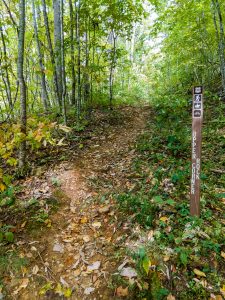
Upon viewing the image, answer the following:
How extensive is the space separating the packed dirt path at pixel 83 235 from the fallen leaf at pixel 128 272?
0.14 meters

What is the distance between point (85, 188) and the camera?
4.43m

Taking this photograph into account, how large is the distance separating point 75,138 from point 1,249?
3764mm

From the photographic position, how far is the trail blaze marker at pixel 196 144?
2881mm

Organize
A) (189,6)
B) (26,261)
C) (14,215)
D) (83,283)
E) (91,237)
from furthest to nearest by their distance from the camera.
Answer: (189,6)
(14,215)
(91,237)
(26,261)
(83,283)

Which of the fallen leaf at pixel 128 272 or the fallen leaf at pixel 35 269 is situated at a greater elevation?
the fallen leaf at pixel 128 272

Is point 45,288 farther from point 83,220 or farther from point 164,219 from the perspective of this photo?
point 164,219

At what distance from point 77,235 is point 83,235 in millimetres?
98

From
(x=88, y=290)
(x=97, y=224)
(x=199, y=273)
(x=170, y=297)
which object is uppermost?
(x=97, y=224)

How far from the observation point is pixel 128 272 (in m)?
2.73

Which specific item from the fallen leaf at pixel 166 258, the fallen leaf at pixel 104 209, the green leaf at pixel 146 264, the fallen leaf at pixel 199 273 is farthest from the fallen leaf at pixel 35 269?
the fallen leaf at pixel 199 273

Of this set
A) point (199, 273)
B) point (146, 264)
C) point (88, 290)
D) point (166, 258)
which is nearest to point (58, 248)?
point (88, 290)

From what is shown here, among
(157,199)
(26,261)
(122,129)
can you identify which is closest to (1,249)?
(26,261)

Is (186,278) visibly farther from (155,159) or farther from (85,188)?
(155,159)

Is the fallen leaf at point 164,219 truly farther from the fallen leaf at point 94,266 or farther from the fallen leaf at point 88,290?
the fallen leaf at point 88,290
